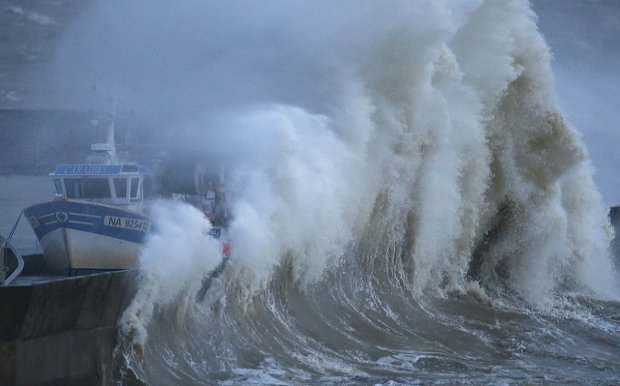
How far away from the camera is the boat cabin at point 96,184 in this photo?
12477mm

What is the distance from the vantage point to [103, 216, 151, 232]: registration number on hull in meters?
11.7

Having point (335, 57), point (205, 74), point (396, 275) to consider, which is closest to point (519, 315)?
point (396, 275)

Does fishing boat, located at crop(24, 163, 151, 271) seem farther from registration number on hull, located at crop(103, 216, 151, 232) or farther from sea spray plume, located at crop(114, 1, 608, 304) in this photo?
sea spray plume, located at crop(114, 1, 608, 304)

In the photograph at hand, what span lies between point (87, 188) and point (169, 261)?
2108mm

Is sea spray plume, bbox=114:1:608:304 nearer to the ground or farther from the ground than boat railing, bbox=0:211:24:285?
farther from the ground

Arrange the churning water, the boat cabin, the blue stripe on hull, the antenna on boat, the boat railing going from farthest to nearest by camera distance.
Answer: the antenna on boat < the boat cabin < the blue stripe on hull < the churning water < the boat railing

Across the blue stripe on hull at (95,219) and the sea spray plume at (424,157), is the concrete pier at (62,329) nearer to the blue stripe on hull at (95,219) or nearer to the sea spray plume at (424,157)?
the blue stripe on hull at (95,219)

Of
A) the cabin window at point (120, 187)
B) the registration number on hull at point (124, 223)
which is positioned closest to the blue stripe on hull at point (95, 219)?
the registration number on hull at point (124, 223)

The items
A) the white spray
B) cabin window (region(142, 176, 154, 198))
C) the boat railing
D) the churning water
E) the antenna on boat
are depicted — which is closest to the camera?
the boat railing

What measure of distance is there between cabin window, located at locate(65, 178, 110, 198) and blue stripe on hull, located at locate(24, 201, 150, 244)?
684mm

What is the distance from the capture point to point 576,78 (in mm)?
A: 37281

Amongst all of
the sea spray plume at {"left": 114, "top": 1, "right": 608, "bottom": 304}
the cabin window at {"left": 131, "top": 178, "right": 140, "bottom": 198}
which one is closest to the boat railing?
the cabin window at {"left": 131, "top": 178, "right": 140, "bottom": 198}

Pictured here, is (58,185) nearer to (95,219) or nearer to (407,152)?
(95,219)

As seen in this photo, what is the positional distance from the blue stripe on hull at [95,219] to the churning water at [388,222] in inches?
16.3
